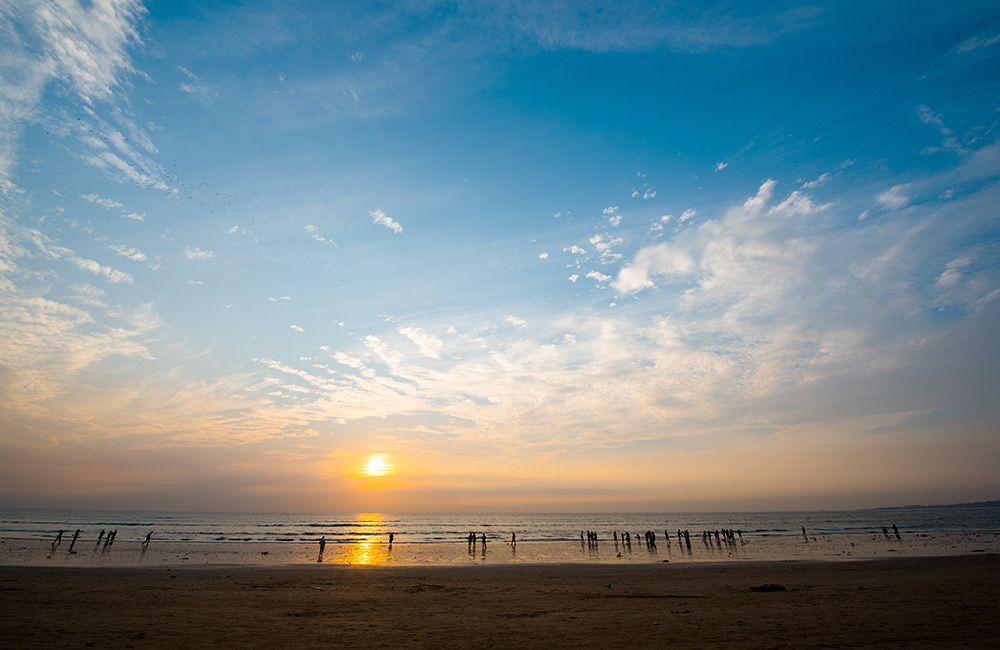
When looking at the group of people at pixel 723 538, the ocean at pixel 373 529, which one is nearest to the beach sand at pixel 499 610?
the group of people at pixel 723 538

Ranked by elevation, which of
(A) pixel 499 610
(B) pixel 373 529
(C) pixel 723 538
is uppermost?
(B) pixel 373 529

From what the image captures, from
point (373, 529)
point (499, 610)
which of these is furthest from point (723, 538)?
point (373, 529)

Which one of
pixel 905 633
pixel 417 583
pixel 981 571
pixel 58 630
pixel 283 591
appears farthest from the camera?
pixel 981 571

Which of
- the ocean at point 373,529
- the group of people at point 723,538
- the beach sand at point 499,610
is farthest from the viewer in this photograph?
the ocean at point 373,529

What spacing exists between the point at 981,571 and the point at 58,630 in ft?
131

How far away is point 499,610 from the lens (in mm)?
15664

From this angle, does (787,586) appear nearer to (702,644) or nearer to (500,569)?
(702,644)

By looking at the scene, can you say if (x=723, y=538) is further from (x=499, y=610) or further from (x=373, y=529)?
(x=373, y=529)

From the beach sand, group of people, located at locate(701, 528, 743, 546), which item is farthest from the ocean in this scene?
the beach sand

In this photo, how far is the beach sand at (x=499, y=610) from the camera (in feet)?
37.0

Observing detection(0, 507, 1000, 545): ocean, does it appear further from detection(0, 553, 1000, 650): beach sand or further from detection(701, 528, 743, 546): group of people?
detection(0, 553, 1000, 650): beach sand

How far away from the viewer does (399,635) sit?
476 inches

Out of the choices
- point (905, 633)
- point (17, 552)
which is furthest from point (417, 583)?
point (17, 552)

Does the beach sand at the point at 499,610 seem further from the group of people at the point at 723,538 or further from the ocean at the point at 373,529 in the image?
the ocean at the point at 373,529
